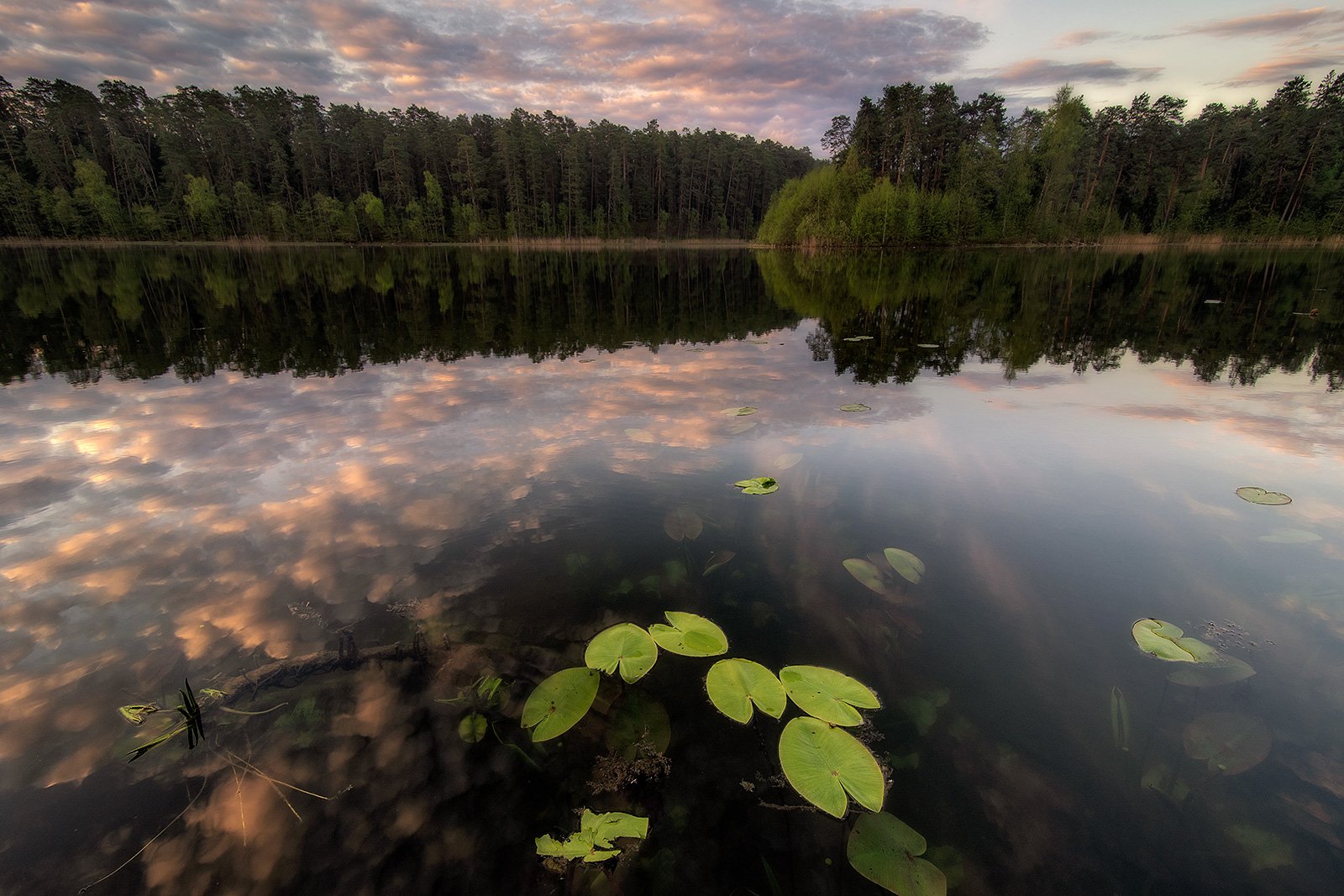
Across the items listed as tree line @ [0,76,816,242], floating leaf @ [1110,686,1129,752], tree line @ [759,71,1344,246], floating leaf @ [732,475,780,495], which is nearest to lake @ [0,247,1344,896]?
floating leaf @ [1110,686,1129,752]

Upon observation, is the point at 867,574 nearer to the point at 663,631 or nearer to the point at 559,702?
the point at 663,631

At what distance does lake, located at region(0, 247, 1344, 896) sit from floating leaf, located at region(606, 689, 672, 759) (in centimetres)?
2

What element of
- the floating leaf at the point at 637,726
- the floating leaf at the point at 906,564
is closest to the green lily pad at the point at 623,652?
the floating leaf at the point at 637,726

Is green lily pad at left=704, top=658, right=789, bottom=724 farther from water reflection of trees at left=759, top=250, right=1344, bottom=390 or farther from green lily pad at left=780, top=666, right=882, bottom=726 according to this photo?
water reflection of trees at left=759, top=250, right=1344, bottom=390

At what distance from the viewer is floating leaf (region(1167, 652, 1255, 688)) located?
290cm

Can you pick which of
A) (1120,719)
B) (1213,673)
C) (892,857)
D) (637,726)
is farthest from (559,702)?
(1213,673)

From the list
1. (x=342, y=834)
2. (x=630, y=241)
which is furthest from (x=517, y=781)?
(x=630, y=241)

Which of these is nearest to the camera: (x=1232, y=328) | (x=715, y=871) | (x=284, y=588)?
(x=715, y=871)

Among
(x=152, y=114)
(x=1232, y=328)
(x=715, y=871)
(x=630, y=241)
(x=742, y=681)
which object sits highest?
(x=152, y=114)

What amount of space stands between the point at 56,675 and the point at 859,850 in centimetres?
430

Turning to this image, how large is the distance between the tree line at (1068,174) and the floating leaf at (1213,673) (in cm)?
5668

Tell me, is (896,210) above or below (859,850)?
above

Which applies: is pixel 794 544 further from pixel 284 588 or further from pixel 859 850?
pixel 284 588

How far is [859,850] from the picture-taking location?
2080 millimetres
